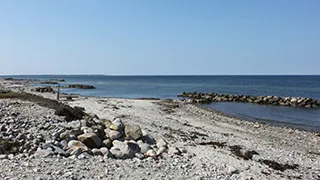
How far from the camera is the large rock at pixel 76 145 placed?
9375 millimetres

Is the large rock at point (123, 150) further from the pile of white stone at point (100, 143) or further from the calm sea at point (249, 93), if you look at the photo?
the calm sea at point (249, 93)

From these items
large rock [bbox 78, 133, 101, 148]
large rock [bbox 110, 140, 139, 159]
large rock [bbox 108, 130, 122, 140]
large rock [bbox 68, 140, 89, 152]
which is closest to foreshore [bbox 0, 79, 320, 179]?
large rock [bbox 110, 140, 139, 159]

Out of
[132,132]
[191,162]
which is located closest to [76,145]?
[132,132]

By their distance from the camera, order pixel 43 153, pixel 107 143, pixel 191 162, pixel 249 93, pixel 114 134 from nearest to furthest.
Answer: pixel 43 153 < pixel 191 162 < pixel 107 143 < pixel 114 134 < pixel 249 93

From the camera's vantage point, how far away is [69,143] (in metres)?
9.80

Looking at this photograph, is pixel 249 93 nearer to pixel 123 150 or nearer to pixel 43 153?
pixel 123 150

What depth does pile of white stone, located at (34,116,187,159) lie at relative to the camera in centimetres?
916

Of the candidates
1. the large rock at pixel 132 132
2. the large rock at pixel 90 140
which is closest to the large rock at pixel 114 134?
the large rock at pixel 132 132

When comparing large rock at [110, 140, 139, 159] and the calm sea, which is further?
the calm sea

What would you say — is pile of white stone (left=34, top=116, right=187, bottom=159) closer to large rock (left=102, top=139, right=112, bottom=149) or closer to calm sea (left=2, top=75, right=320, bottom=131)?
large rock (left=102, top=139, right=112, bottom=149)

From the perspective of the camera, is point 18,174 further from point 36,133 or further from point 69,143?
point 36,133

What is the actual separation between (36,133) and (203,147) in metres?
7.13

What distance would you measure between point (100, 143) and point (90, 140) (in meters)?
0.44

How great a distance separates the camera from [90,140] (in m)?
10.2
